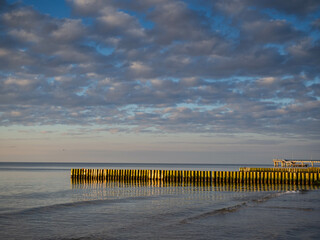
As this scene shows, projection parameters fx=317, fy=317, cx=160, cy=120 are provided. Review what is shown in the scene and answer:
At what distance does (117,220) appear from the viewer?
59.0ft

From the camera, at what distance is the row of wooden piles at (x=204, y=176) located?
132 ft

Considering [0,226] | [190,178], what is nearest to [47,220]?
[0,226]

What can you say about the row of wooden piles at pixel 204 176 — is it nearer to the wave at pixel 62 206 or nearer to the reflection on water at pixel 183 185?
the reflection on water at pixel 183 185

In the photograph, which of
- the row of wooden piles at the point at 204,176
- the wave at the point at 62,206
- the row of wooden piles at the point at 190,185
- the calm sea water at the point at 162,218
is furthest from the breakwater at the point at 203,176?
the wave at the point at 62,206

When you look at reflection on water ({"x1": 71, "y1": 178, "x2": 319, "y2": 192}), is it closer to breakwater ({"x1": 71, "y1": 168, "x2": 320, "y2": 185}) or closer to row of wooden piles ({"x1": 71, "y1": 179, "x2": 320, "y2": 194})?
row of wooden piles ({"x1": 71, "y1": 179, "x2": 320, "y2": 194})

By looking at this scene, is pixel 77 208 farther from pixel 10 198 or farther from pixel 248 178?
pixel 248 178

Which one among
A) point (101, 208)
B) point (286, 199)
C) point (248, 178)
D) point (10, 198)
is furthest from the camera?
point (248, 178)

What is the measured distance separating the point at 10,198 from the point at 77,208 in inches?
373

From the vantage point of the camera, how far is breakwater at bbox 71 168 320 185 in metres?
40.2

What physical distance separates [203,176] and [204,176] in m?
0.22

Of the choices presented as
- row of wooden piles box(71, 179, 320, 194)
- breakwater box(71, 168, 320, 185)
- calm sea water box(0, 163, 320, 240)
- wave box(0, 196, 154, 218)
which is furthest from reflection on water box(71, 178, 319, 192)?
calm sea water box(0, 163, 320, 240)

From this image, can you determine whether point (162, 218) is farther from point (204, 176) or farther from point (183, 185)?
point (204, 176)

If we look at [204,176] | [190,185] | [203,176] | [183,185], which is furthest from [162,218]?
[203,176]

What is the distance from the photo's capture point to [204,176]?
4334 centimetres
